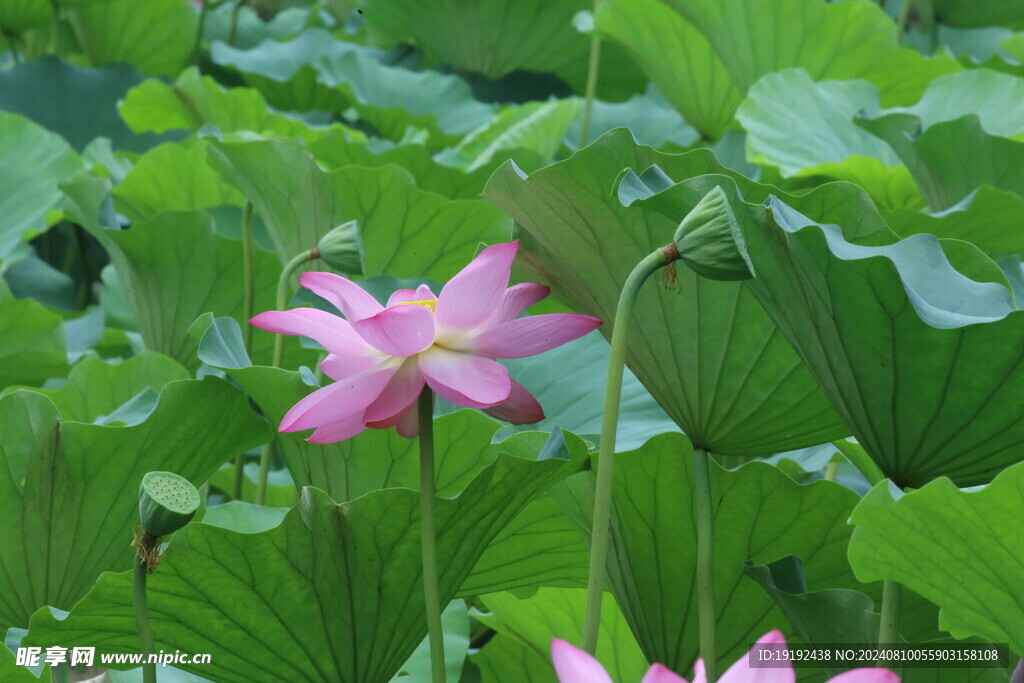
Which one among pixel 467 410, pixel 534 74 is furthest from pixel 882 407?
pixel 534 74

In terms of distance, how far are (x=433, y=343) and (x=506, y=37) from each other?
152 centimetres

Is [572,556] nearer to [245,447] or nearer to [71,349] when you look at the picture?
[245,447]

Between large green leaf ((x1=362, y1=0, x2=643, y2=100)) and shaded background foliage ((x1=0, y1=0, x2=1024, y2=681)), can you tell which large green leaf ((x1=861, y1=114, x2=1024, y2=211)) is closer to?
shaded background foliage ((x1=0, y1=0, x2=1024, y2=681))

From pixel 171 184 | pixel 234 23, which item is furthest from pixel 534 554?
pixel 234 23

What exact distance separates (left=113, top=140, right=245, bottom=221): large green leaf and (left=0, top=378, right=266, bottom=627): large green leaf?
25.7 inches

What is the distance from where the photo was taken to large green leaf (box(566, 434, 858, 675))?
603 mm

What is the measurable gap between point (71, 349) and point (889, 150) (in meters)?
1.01

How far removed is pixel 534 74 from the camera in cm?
198

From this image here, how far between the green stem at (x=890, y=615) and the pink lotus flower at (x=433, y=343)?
0.63 ft

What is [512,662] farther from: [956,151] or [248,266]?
[956,151]

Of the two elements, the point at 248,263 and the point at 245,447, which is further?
the point at 248,263

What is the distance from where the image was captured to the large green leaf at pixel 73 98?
5.72 ft

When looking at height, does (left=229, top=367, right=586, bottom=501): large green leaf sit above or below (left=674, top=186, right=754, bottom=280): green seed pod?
below

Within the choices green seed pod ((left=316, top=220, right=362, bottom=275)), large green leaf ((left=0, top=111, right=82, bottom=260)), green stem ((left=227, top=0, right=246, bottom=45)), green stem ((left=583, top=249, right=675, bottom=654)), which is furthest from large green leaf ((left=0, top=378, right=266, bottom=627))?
green stem ((left=227, top=0, right=246, bottom=45))
